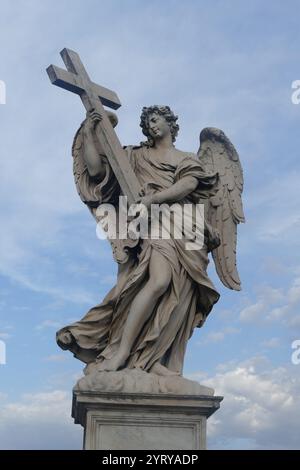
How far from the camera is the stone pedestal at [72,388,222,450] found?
8.05 m

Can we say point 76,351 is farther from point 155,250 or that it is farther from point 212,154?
point 212,154

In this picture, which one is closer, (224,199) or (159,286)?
(159,286)

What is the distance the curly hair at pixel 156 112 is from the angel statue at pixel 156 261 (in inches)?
0.5

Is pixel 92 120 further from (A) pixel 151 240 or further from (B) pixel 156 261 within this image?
(B) pixel 156 261

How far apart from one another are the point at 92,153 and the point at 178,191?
113 centimetres

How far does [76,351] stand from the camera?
8867 mm

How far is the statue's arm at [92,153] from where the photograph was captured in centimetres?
948

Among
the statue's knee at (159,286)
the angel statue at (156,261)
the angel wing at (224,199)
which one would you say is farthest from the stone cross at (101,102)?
the angel wing at (224,199)

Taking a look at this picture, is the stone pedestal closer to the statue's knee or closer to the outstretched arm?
the statue's knee

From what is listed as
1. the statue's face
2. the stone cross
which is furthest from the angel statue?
the stone cross

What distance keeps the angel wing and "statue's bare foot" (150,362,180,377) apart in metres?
1.54

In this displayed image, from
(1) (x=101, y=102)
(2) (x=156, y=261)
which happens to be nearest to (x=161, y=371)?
(2) (x=156, y=261)

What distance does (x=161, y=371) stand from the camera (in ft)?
28.1
